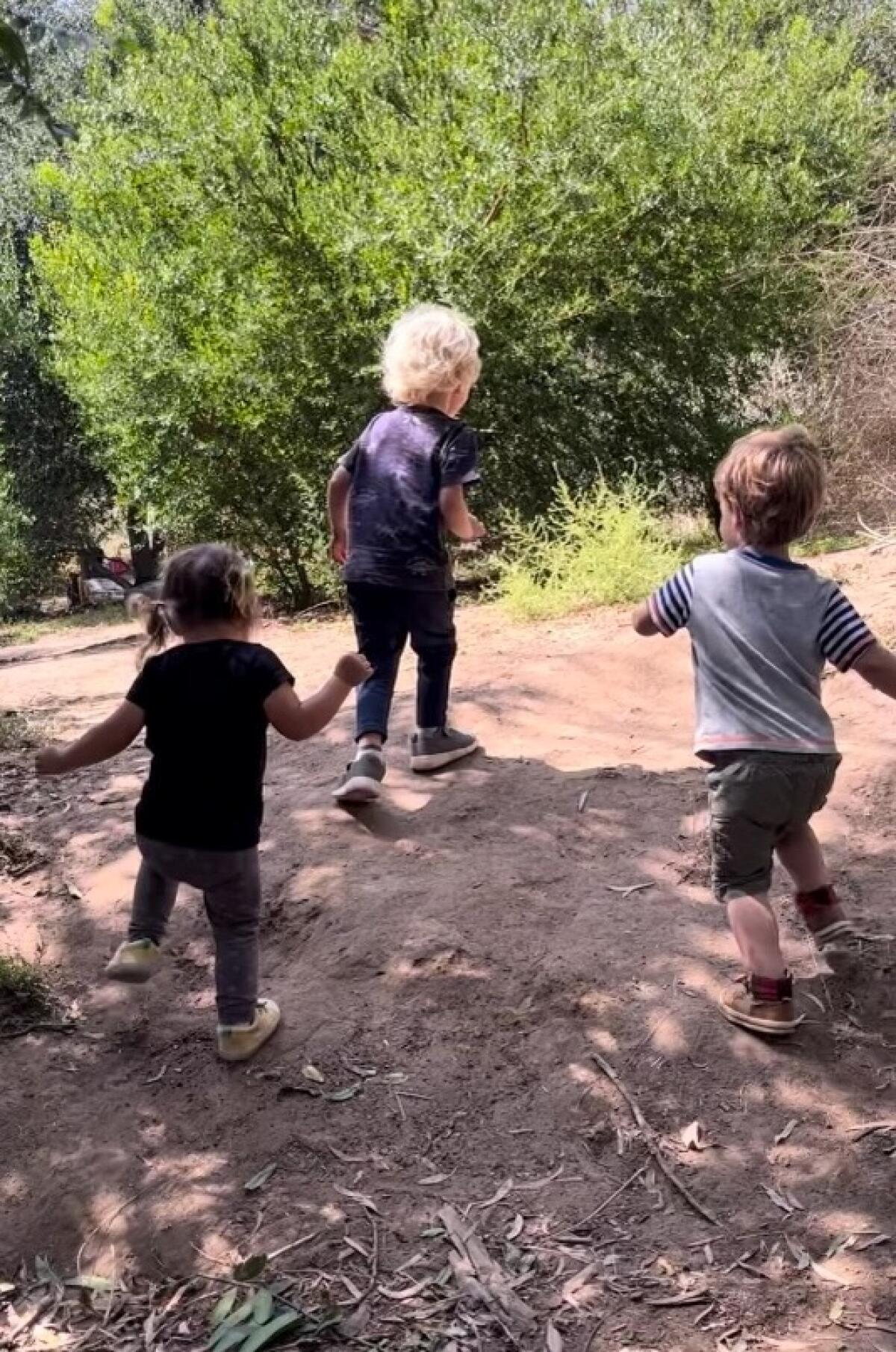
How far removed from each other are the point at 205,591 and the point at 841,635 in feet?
4.95

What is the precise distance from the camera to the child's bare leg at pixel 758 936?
10.0 feet

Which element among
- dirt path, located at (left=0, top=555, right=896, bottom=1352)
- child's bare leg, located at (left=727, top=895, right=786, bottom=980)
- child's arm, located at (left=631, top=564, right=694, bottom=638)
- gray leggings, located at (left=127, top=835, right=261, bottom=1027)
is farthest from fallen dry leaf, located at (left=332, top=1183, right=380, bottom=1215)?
child's arm, located at (left=631, top=564, right=694, bottom=638)

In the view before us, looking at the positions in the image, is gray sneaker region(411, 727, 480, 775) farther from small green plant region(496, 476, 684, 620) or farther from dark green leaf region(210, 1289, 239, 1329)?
small green plant region(496, 476, 684, 620)

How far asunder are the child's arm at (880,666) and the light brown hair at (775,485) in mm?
330

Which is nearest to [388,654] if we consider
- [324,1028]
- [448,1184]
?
[324,1028]

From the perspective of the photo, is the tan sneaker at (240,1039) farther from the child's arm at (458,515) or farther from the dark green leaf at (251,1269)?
the child's arm at (458,515)

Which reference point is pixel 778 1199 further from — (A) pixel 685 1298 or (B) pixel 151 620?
(B) pixel 151 620

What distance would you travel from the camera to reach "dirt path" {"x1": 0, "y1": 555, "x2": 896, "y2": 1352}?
246 cm

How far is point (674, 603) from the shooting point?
3.14 metres

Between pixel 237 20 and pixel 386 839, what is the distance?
9.69 metres

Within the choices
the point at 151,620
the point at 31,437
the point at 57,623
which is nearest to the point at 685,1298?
the point at 151,620

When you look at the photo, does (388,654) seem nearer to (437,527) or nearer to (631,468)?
(437,527)

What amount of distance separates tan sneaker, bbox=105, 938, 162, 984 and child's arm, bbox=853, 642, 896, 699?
6.10ft

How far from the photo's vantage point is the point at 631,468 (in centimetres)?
1278
